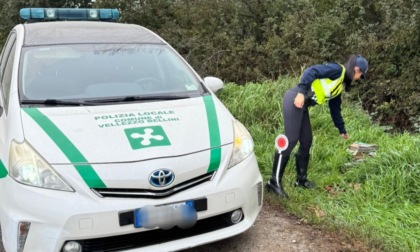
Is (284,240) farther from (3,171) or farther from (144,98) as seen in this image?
(3,171)

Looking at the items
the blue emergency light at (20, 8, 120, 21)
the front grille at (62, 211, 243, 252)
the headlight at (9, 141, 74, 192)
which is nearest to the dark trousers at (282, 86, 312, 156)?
the front grille at (62, 211, 243, 252)

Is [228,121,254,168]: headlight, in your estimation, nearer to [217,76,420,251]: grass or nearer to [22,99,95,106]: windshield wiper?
[217,76,420,251]: grass

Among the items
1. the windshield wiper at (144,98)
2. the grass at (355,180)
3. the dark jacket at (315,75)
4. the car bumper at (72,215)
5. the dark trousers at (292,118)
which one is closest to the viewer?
the car bumper at (72,215)

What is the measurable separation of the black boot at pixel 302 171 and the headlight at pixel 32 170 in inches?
96.0

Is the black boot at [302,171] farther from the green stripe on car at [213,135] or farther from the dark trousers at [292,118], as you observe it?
the green stripe on car at [213,135]

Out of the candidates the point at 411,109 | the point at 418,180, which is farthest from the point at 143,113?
the point at 411,109

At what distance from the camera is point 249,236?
356 centimetres

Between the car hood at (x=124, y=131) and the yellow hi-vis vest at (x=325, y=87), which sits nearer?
the car hood at (x=124, y=131)

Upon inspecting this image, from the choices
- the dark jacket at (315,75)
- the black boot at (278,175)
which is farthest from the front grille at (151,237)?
the dark jacket at (315,75)

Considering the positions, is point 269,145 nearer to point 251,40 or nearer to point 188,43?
point 251,40

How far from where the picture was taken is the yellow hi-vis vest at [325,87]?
4117 mm

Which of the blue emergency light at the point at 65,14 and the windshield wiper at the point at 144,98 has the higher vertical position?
the blue emergency light at the point at 65,14

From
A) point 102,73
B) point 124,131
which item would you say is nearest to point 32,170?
point 124,131

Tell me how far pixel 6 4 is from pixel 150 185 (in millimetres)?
18663
